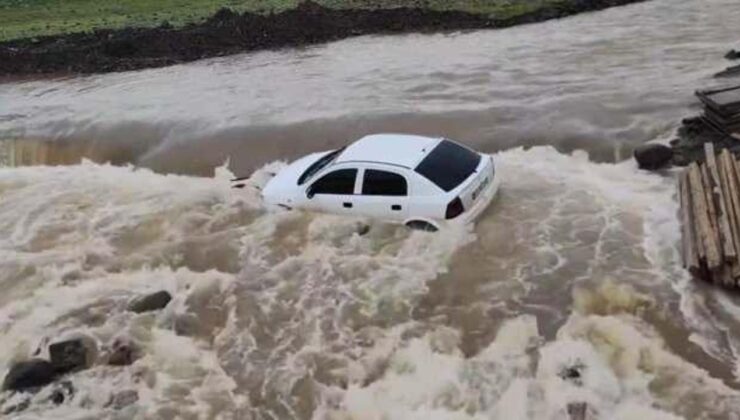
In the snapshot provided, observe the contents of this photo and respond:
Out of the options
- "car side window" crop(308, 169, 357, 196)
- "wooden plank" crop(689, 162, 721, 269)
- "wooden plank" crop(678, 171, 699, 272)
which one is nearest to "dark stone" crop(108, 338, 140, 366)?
"car side window" crop(308, 169, 357, 196)

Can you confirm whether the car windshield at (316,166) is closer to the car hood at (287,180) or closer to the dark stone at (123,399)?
the car hood at (287,180)

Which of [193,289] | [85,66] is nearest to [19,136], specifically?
[85,66]

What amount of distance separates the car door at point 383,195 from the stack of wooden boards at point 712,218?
4.53m

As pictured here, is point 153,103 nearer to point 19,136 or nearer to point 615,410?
point 19,136

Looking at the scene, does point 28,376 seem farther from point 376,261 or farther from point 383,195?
point 383,195

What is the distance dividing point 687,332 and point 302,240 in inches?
257

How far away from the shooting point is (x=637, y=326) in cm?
1146

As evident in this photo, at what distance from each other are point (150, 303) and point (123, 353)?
1.39 meters

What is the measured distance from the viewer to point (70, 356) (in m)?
12.1

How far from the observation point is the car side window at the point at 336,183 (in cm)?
1416

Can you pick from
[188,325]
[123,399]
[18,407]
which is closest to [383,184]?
[188,325]

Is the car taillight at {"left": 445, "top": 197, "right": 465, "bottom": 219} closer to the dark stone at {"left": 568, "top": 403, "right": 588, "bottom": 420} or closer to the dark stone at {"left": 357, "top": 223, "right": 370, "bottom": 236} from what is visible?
the dark stone at {"left": 357, "top": 223, "right": 370, "bottom": 236}

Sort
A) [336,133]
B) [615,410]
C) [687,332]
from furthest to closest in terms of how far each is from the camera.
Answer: [336,133]
[687,332]
[615,410]

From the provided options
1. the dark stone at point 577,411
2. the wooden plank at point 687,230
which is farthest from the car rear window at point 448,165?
the dark stone at point 577,411
